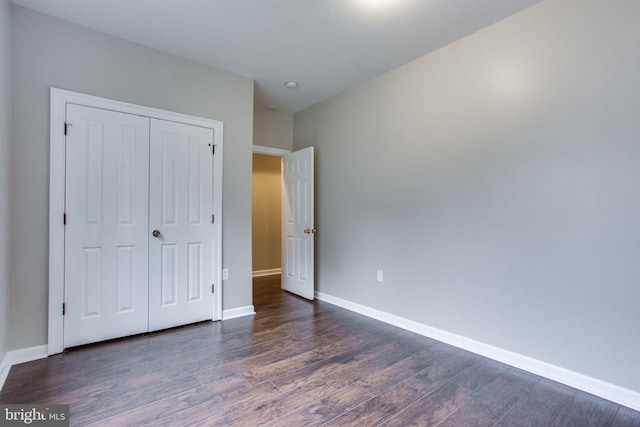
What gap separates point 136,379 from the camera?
2.03 m

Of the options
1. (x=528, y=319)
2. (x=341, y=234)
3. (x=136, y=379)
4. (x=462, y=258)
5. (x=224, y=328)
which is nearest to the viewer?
(x=136, y=379)

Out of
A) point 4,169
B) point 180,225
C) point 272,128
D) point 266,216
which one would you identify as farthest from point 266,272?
point 4,169

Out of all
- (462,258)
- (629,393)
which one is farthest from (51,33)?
(629,393)

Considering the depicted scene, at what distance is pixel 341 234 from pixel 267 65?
2.09 meters

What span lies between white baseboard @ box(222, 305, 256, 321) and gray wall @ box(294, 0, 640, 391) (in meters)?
1.31

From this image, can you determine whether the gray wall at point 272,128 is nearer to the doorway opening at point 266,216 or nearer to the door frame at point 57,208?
the doorway opening at point 266,216

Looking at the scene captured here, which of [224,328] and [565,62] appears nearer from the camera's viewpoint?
[565,62]

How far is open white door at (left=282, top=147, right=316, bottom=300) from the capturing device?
3990 mm

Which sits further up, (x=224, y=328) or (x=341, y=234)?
(x=341, y=234)

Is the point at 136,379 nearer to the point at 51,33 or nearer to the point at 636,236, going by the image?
the point at 51,33

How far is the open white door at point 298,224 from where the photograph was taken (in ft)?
13.1

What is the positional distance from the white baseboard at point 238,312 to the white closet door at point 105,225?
0.75 meters

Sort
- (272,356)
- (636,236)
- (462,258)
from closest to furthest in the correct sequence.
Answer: (636,236)
(272,356)
(462,258)

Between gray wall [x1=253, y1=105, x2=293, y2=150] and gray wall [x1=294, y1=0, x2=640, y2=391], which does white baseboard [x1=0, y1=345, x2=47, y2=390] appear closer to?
gray wall [x1=294, y1=0, x2=640, y2=391]
